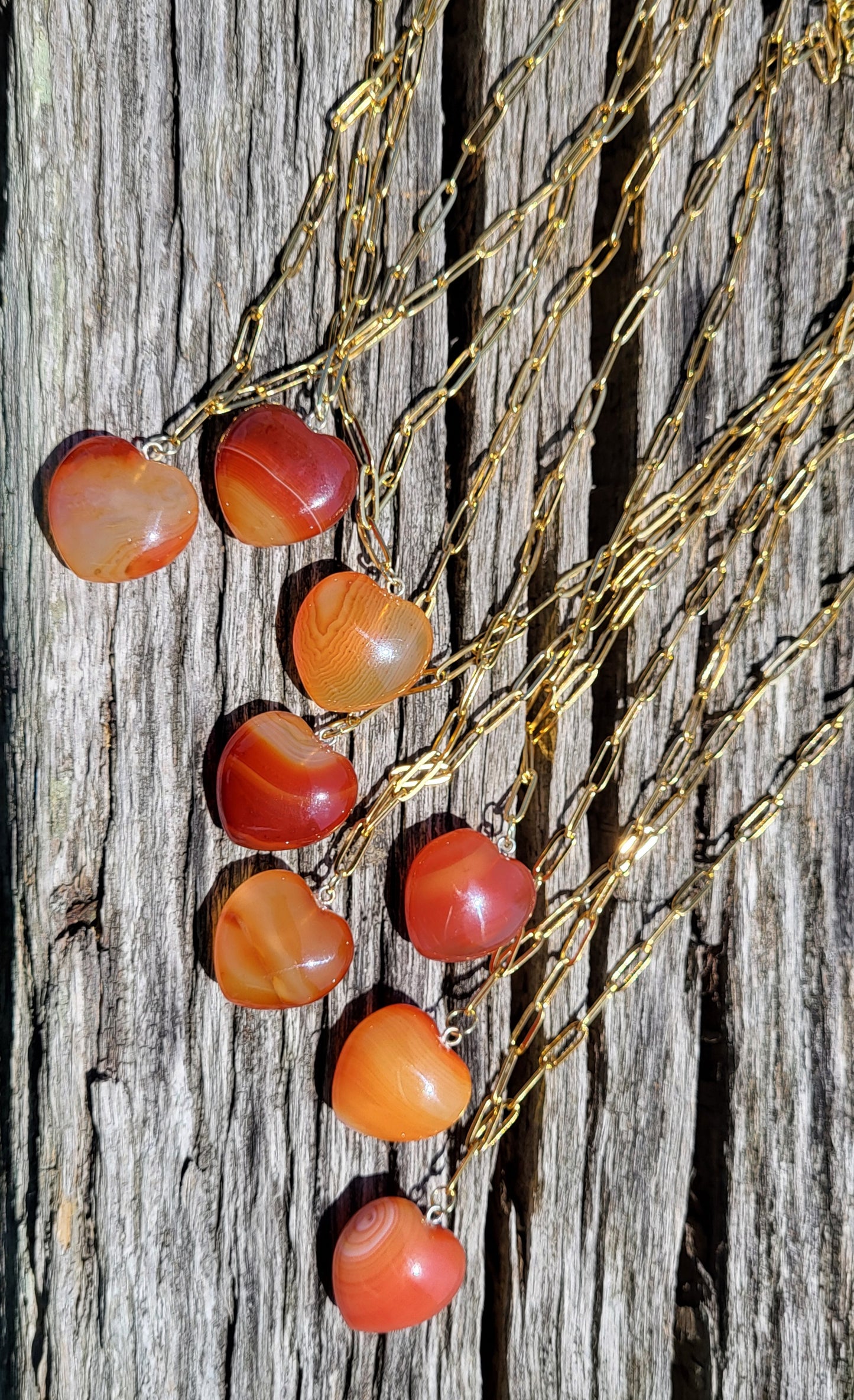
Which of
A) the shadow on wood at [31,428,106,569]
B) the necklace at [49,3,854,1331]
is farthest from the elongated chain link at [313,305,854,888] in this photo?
the shadow on wood at [31,428,106,569]

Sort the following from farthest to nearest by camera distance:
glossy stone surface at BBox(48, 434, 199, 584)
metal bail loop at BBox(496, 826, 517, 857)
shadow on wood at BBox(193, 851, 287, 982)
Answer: metal bail loop at BBox(496, 826, 517, 857), shadow on wood at BBox(193, 851, 287, 982), glossy stone surface at BBox(48, 434, 199, 584)

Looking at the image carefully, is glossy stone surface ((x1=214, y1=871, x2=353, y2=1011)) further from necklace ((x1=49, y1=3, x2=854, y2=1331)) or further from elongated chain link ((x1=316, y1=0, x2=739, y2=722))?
elongated chain link ((x1=316, y1=0, x2=739, y2=722))

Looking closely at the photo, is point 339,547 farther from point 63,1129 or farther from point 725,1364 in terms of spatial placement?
point 725,1364

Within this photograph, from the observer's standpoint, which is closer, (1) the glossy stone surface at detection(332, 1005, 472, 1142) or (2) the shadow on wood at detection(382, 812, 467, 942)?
(1) the glossy stone surface at detection(332, 1005, 472, 1142)

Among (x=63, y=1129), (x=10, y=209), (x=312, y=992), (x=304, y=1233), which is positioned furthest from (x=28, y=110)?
(x=304, y=1233)

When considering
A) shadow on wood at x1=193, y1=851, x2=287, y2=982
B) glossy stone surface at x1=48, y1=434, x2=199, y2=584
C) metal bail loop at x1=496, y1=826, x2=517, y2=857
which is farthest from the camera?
metal bail loop at x1=496, y1=826, x2=517, y2=857

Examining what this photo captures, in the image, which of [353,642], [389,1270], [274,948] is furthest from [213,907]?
[389,1270]

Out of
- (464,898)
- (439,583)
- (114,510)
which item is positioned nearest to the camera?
(114,510)

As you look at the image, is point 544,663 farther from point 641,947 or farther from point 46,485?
point 46,485
